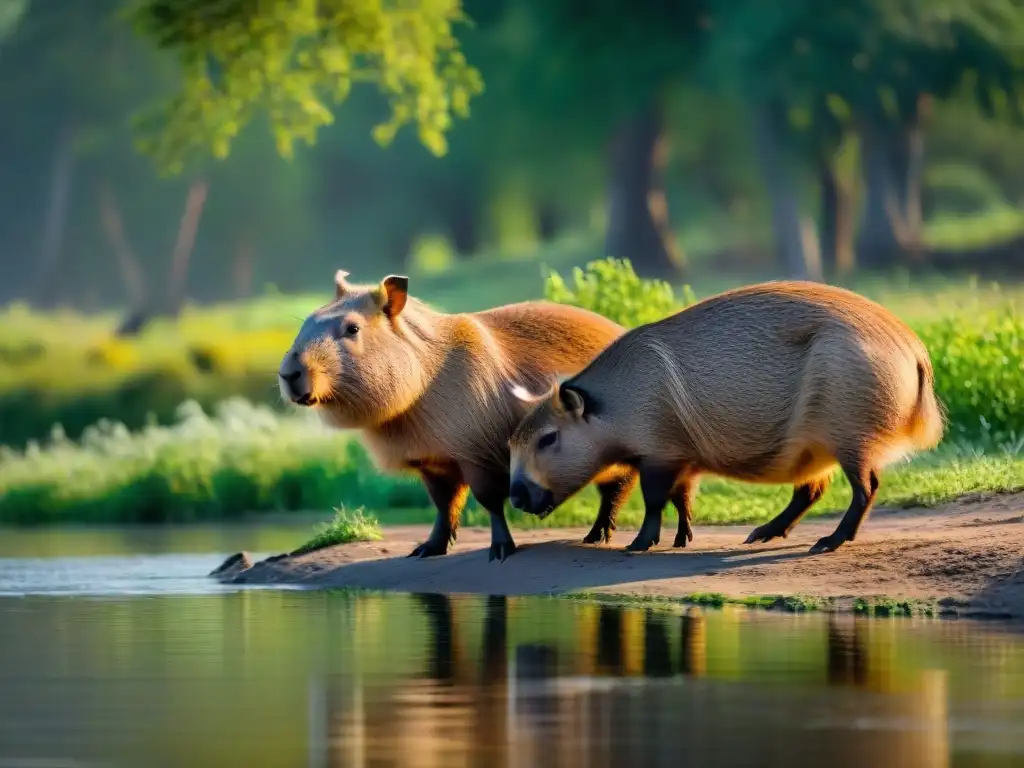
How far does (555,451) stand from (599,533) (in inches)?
51.5

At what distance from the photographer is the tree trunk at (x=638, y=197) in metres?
50.3

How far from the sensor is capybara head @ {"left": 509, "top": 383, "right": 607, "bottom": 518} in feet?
49.3

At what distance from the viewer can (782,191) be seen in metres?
45.8

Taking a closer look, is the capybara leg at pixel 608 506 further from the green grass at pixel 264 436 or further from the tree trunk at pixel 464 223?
the tree trunk at pixel 464 223

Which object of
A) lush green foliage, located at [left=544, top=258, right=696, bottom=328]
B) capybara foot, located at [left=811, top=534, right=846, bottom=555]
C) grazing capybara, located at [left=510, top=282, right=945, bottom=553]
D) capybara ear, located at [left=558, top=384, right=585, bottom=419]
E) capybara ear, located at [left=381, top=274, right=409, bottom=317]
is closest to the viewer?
grazing capybara, located at [left=510, top=282, right=945, bottom=553]

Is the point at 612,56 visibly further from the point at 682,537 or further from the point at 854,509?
the point at 854,509

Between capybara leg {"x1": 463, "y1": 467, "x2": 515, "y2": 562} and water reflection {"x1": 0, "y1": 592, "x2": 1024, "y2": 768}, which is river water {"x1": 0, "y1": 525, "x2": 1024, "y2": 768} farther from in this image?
capybara leg {"x1": 463, "y1": 467, "x2": 515, "y2": 562}

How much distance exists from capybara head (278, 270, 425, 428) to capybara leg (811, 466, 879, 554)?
9.46 feet

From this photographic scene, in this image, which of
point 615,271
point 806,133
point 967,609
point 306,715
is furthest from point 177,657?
point 806,133

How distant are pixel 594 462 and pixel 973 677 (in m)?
5.06

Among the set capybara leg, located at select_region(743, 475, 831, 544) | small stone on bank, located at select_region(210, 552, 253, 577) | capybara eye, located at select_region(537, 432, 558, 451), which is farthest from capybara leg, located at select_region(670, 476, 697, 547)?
small stone on bank, located at select_region(210, 552, 253, 577)

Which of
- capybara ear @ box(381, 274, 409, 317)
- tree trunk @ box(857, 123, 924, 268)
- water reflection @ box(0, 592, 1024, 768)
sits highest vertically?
tree trunk @ box(857, 123, 924, 268)

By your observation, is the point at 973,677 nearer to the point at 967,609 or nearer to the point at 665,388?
the point at 967,609

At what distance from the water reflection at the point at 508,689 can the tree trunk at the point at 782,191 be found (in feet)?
100
